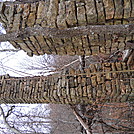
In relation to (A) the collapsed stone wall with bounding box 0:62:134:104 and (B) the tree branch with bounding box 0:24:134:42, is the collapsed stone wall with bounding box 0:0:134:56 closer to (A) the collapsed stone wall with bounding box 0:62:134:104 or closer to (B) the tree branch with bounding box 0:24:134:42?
(B) the tree branch with bounding box 0:24:134:42

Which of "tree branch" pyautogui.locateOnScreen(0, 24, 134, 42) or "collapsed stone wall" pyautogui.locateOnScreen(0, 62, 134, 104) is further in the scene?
"collapsed stone wall" pyautogui.locateOnScreen(0, 62, 134, 104)

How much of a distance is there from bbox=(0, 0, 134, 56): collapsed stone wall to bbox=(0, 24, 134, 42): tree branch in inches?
1.9

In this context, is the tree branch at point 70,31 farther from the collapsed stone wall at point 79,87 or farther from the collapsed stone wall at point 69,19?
the collapsed stone wall at point 79,87

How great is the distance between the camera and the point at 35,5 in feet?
6.50

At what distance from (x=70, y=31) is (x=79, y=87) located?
1473 mm

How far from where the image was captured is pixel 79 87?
9.84ft

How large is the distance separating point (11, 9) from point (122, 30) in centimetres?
144

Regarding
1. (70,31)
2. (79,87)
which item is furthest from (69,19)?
(79,87)

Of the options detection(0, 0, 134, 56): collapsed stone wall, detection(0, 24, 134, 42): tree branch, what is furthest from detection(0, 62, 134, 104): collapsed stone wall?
detection(0, 24, 134, 42): tree branch

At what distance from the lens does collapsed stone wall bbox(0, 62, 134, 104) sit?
281 cm

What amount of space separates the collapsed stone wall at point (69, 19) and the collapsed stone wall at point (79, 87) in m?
0.65

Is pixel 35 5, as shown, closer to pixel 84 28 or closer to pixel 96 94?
pixel 84 28

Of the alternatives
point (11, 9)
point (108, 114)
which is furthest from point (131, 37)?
point (108, 114)

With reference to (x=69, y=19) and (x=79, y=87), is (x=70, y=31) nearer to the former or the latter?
(x=69, y=19)
